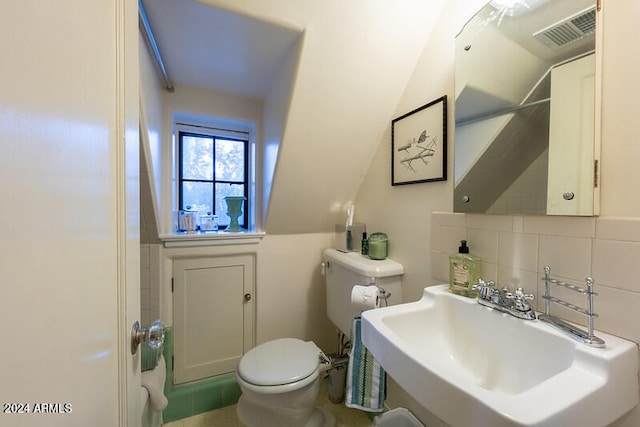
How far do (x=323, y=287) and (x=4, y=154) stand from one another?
1.73 meters

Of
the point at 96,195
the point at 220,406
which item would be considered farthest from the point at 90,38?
the point at 220,406

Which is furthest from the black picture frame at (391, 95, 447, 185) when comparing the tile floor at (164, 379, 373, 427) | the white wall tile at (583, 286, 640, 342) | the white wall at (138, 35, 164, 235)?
the tile floor at (164, 379, 373, 427)

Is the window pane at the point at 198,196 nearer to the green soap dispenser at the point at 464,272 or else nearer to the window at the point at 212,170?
the window at the point at 212,170

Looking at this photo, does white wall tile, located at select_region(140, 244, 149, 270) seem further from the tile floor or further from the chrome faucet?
the chrome faucet

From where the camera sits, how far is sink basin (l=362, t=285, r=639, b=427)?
45cm

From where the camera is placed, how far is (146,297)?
1405mm

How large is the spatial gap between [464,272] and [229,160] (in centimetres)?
159

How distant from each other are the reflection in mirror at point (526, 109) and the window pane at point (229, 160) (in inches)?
55.4

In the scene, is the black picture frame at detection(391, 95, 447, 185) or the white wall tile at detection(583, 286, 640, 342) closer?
the white wall tile at detection(583, 286, 640, 342)

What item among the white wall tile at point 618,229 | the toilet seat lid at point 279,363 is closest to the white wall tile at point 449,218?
the white wall tile at point 618,229

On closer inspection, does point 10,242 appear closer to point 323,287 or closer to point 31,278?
point 31,278

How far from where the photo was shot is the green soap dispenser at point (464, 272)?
2.85 ft

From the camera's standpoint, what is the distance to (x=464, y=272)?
0.88m

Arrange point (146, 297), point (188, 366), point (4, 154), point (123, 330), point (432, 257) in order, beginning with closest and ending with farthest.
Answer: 1. point (4, 154)
2. point (123, 330)
3. point (432, 257)
4. point (146, 297)
5. point (188, 366)
